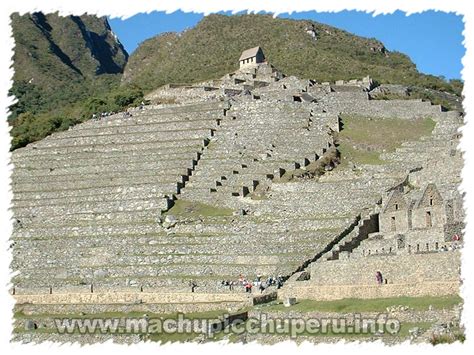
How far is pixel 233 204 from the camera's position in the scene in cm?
4059

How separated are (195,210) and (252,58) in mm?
33690

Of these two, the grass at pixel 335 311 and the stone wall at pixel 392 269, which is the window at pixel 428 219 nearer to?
the stone wall at pixel 392 269

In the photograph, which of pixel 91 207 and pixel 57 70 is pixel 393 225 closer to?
pixel 91 207

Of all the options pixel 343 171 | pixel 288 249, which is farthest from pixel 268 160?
pixel 288 249

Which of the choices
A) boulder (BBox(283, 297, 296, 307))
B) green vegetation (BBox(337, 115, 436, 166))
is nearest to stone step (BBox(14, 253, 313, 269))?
boulder (BBox(283, 297, 296, 307))

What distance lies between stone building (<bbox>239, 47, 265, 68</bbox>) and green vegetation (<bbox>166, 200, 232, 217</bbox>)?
3206 cm

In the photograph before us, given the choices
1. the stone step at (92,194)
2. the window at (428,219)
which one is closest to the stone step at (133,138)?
the stone step at (92,194)

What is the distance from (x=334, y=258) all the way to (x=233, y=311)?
4740 mm

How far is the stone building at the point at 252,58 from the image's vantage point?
72.3m

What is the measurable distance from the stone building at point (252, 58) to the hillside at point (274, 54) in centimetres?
196

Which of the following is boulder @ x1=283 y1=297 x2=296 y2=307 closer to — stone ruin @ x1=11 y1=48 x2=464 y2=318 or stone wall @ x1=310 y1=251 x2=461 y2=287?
stone ruin @ x1=11 y1=48 x2=464 y2=318

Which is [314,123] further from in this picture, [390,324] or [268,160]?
[390,324]

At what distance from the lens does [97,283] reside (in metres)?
35.9

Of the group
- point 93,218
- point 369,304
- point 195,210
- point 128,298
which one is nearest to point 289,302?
point 369,304
